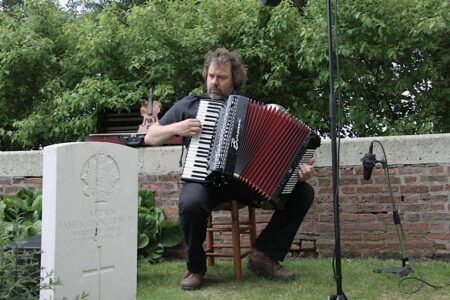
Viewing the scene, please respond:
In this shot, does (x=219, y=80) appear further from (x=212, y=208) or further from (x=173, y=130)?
(x=212, y=208)

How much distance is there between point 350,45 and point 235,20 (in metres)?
1.36

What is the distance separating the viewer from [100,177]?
2.93 meters

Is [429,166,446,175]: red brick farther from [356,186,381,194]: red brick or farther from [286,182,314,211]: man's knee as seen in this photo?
[286,182,314,211]: man's knee

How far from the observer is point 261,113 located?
11.8 ft

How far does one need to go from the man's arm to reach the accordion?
2.1 inches

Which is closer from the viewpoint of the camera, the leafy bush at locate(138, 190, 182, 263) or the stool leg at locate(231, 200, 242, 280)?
the stool leg at locate(231, 200, 242, 280)

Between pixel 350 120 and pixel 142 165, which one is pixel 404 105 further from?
pixel 142 165

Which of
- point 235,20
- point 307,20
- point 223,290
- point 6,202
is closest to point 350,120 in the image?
point 307,20

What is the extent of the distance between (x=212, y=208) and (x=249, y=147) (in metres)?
0.51

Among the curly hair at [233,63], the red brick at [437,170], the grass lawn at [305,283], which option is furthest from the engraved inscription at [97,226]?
the red brick at [437,170]

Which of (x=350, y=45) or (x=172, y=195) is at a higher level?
(x=350, y=45)

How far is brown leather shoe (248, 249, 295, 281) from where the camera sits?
3715mm

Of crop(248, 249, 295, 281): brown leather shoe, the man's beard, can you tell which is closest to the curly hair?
the man's beard

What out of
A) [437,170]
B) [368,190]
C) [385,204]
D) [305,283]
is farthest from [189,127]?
[437,170]
